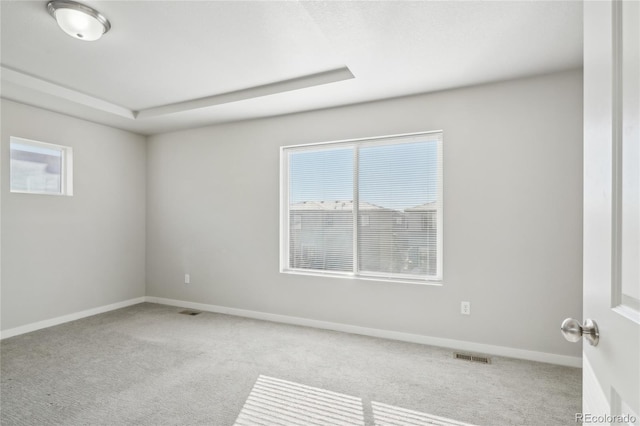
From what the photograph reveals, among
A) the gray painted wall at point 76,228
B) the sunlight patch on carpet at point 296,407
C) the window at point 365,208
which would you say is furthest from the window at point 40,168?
the sunlight patch on carpet at point 296,407

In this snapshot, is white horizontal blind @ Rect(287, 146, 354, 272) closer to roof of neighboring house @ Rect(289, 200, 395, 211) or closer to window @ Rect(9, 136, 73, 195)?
roof of neighboring house @ Rect(289, 200, 395, 211)

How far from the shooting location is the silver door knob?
77cm

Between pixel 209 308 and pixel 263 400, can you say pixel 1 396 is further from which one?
pixel 209 308

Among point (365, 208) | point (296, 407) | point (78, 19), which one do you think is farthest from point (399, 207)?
point (78, 19)

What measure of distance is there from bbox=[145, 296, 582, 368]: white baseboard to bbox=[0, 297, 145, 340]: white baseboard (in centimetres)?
90

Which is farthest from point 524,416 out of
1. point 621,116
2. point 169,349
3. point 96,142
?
point 96,142

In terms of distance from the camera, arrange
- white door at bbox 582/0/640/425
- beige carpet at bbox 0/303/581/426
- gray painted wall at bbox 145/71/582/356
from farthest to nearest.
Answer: gray painted wall at bbox 145/71/582/356 → beige carpet at bbox 0/303/581/426 → white door at bbox 582/0/640/425

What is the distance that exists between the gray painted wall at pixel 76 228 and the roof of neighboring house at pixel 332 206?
8.71 ft

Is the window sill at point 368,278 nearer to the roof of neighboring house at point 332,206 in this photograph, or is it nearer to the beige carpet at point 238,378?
the beige carpet at point 238,378

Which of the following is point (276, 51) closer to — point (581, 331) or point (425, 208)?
point (425, 208)

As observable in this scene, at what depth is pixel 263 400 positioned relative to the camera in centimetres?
228

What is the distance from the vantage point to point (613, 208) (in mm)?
698

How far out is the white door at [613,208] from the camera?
24.0 inches

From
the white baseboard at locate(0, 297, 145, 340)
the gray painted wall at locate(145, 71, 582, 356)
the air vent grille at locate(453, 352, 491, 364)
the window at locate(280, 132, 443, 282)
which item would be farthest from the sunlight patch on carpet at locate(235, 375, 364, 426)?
the white baseboard at locate(0, 297, 145, 340)
